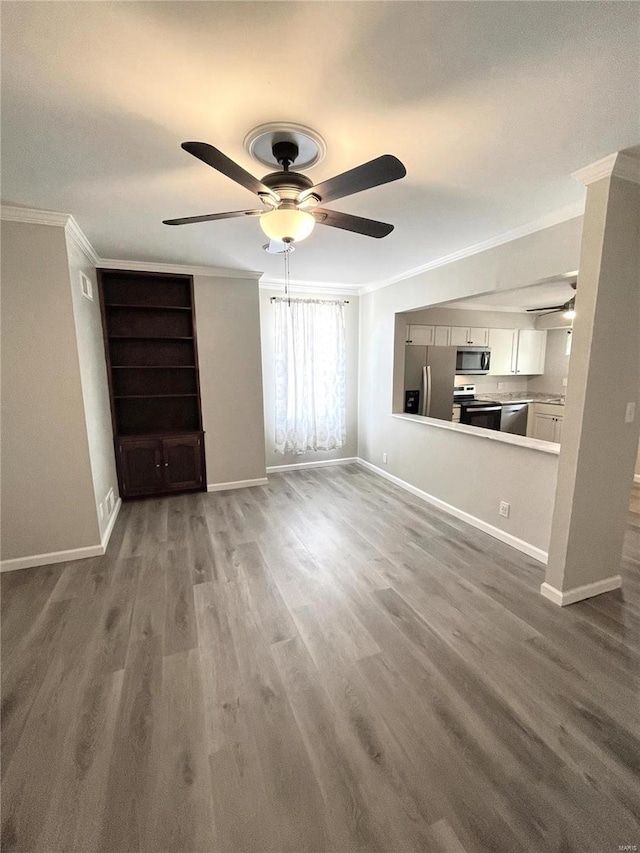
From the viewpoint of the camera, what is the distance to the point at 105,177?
1.95 metres

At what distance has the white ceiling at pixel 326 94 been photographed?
1061mm

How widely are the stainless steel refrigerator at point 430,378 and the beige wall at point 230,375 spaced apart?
1.98 metres

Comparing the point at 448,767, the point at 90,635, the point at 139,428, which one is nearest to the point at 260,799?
the point at 448,767

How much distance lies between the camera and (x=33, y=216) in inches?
94.0

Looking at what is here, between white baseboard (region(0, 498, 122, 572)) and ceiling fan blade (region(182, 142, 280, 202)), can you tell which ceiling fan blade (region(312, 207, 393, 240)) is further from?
white baseboard (region(0, 498, 122, 572))

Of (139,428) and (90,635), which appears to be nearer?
(90,635)

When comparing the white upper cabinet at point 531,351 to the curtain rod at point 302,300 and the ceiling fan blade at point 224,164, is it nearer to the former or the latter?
the curtain rod at point 302,300

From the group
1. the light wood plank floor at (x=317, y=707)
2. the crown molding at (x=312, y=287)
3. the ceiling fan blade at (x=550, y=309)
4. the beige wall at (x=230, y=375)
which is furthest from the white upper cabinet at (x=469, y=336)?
the light wood plank floor at (x=317, y=707)

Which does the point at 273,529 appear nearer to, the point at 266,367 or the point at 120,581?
the point at 120,581

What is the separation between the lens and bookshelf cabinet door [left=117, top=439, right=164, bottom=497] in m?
4.01

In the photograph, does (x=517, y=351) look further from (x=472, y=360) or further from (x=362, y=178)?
(x=362, y=178)

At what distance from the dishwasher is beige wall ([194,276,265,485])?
11.7 feet

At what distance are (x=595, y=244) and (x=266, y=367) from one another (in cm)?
368

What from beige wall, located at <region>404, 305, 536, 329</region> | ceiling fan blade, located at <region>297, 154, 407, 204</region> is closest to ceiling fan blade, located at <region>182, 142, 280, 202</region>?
ceiling fan blade, located at <region>297, 154, 407, 204</region>
